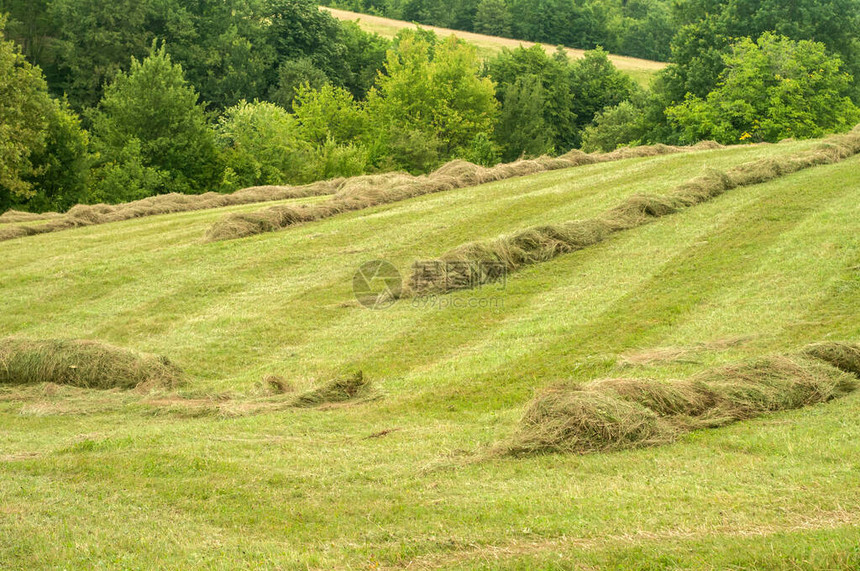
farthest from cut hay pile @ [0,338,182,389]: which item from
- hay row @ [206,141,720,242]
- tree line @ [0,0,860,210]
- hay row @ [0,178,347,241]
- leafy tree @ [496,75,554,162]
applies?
leafy tree @ [496,75,554,162]

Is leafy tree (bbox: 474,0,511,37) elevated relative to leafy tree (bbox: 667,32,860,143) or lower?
elevated

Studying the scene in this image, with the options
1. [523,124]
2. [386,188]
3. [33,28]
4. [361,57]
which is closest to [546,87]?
[523,124]

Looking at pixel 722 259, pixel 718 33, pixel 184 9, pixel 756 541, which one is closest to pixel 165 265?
pixel 722 259

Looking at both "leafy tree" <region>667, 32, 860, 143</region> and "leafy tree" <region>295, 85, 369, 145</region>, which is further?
"leafy tree" <region>295, 85, 369, 145</region>

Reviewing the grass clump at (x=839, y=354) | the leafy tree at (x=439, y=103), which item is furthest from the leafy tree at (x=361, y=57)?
the grass clump at (x=839, y=354)

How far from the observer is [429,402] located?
1180cm

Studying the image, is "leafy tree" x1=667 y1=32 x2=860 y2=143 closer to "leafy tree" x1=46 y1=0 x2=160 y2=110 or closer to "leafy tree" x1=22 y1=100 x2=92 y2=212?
"leafy tree" x1=22 y1=100 x2=92 y2=212

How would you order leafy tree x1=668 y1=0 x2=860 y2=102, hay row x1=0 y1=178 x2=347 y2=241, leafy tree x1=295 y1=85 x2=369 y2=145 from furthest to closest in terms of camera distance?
leafy tree x1=295 y1=85 x2=369 y2=145 < leafy tree x1=668 y1=0 x2=860 y2=102 < hay row x1=0 y1=178 x2=347 y2=241

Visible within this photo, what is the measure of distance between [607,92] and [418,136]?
1209 inches

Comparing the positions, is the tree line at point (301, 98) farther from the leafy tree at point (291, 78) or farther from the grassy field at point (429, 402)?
the grassy field at point (429, 402)

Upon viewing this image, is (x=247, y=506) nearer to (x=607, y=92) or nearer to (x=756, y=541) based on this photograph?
(x=756, y=541)

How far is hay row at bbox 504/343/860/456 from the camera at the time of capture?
8.90 meters

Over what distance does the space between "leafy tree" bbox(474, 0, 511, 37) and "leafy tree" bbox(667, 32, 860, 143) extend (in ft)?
224

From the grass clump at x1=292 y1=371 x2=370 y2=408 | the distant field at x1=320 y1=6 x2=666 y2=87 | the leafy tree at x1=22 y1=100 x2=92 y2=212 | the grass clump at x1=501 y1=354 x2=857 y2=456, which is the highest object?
the distant field at x1=320 y1=6 x2=666 y2=87
